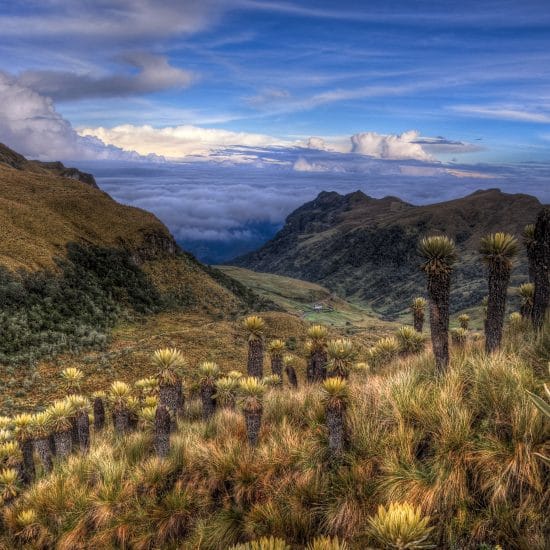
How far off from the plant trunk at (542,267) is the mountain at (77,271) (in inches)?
1482

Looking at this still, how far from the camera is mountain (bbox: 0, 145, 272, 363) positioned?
141 feet

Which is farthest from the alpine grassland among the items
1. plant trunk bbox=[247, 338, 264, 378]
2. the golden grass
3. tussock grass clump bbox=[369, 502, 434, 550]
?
the golden grass

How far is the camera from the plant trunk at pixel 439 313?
9734mm

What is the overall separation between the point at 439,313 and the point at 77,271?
189 feet

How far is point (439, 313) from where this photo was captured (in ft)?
33.7

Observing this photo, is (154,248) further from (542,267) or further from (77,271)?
(542,267)

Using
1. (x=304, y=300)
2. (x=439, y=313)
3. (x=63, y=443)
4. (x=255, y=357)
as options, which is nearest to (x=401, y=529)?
(x=439, y=313)

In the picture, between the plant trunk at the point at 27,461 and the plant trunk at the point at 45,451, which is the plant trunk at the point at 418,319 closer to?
the plant trunk at the point at 45,451

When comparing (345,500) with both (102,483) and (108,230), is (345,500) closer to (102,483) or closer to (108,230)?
(102,483)

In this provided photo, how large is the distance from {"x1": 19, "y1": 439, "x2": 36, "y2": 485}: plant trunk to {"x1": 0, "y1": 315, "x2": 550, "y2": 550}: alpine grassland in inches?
57.2

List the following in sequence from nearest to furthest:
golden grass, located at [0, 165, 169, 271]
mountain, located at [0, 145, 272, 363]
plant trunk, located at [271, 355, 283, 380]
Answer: plant trunk, located at [271, 355, 283, 380] < mountain, located at [0, 145, 272, 363] < golden grass, located at [0, 165, 169, 271]

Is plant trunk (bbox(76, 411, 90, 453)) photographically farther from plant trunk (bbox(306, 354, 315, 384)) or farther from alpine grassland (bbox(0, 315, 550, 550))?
plant trunk (bbox(306, 354, 315, 384))

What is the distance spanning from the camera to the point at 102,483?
30.5 feet

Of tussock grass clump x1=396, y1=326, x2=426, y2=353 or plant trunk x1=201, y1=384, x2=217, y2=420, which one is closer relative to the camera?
plant trunk x1=201, y1=384, x2=217, y2=420
